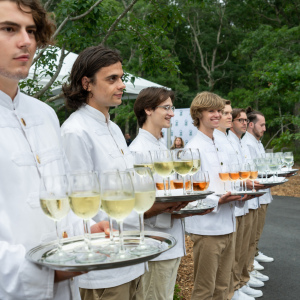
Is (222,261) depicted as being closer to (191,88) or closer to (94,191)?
(94,191)

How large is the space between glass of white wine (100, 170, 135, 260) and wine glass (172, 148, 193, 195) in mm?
1539

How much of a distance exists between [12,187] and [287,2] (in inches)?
953

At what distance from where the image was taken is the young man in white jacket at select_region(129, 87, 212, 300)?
11.3ft

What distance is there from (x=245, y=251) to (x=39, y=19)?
4813mm

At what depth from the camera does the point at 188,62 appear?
34812 millimetres

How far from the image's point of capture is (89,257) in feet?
5.06

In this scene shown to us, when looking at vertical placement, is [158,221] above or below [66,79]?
below

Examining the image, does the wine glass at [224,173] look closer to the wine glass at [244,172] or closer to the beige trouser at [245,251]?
the wine glass at [244,172]

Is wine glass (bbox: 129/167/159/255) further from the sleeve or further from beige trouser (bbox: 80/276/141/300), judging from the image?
beige trouser (bbox: 80/276/141/300)

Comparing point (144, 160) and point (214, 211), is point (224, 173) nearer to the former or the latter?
point (214, 211)

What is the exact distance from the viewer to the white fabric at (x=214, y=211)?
172 inches

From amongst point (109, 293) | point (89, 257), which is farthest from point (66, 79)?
point (89, 257)

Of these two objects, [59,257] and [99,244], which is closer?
[59,257]

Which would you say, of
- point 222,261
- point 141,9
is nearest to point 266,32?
point 141,9
